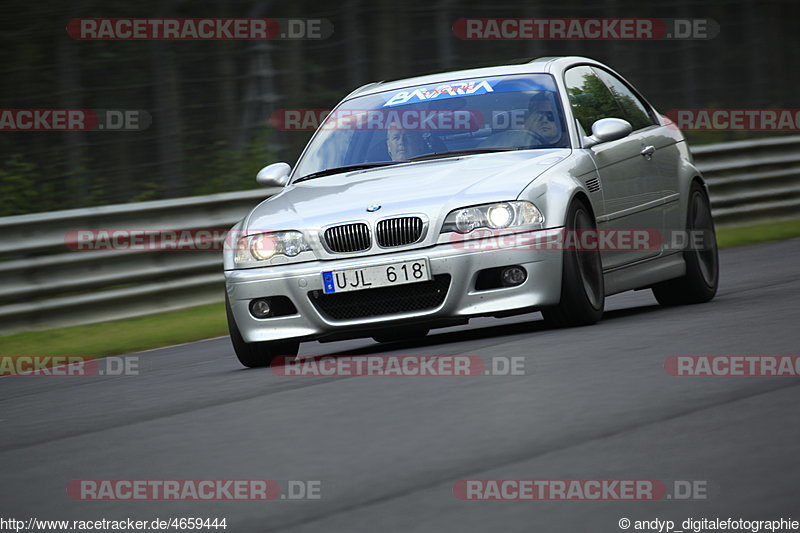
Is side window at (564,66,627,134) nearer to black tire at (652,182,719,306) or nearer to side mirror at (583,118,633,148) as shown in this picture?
side mirror at (583,118,633,148)

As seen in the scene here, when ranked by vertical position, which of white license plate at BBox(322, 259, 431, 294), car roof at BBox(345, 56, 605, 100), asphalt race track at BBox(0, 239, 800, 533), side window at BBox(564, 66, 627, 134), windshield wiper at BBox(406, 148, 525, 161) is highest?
car roof at BBox(345, 56, 605, 100)

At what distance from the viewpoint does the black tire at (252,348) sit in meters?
8.38

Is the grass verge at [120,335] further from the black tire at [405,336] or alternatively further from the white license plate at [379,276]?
the white license plate at [379,276]

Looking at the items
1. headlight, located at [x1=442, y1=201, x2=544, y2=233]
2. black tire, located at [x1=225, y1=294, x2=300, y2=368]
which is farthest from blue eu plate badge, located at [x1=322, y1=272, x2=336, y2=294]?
headlight, located at [x1=442, y1=201, x2=544, y2=233]

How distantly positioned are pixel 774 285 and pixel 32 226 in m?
5.75

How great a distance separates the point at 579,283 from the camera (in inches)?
313

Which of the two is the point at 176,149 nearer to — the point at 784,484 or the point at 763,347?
the point at 763,347

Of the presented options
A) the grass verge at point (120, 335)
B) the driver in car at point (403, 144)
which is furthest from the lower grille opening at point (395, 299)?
the grass verge at point (120, 335)

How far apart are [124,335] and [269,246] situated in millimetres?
3659

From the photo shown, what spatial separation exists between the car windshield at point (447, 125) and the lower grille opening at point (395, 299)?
119cm

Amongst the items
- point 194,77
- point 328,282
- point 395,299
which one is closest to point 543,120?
point 395,299

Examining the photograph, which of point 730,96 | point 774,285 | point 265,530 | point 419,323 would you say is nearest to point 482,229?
point 419,323

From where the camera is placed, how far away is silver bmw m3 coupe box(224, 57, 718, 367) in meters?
7.88

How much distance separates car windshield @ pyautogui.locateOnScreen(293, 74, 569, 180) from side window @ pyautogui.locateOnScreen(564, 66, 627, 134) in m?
0.19
